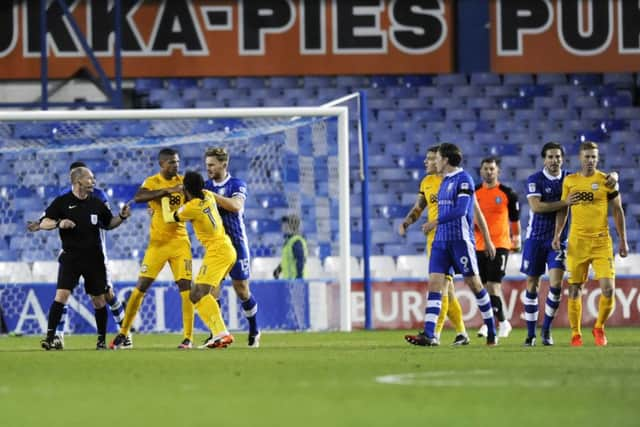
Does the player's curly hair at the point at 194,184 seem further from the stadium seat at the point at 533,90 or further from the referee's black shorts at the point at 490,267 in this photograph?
the stadium seat at the point at 533,90

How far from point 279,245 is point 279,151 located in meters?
1.77

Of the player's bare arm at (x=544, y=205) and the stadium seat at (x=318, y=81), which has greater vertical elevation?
the stadium seat at (x=318, y=81)

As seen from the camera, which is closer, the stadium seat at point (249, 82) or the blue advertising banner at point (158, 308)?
the blue advertising banner at point (158, 308)

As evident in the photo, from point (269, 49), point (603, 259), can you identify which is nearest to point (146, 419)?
point (603, 259)

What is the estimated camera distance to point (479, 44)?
2406 cm

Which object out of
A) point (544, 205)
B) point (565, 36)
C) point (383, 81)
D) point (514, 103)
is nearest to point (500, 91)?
point (514, 103)

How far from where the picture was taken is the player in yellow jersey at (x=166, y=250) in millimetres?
12242

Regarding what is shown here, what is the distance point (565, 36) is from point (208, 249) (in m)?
13.7

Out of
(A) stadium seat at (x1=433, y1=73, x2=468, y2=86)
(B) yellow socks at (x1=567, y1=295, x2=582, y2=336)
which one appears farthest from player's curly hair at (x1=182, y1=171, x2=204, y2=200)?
(A) stadium seat at (x1=433, y1=73, x2=468, y2=86)

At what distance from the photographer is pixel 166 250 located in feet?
40.5

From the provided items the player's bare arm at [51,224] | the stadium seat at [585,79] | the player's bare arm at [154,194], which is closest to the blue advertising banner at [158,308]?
the player's bare arm at [51,224]

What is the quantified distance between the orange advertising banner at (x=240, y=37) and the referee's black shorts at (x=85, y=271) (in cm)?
1143

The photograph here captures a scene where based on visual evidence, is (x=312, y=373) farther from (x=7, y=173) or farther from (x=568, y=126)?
(x=568, y=126)

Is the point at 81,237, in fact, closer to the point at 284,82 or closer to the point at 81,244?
the point at 81,244
